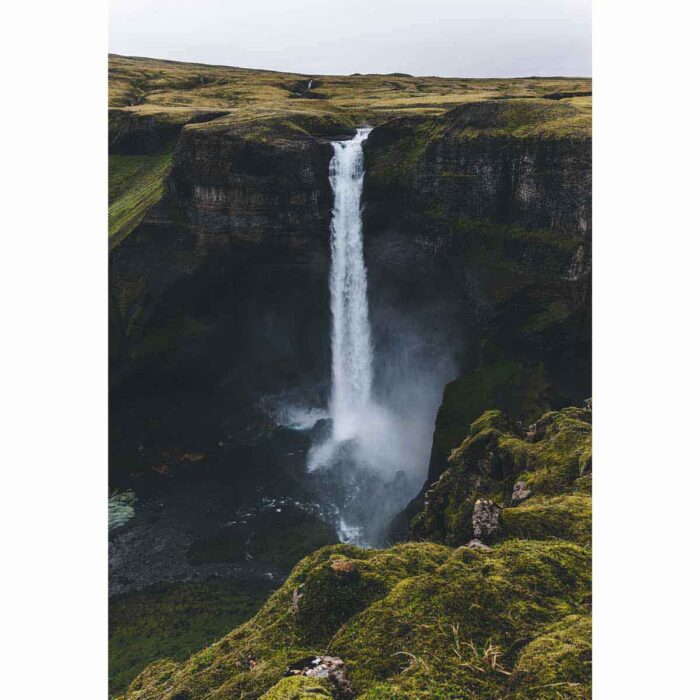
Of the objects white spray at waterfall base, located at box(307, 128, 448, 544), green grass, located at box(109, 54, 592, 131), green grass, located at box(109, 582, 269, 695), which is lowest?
green grass, located at box(109, 582, 269, 695)

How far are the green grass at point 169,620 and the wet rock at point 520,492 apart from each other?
489 inches

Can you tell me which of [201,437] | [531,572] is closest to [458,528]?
[531,572]

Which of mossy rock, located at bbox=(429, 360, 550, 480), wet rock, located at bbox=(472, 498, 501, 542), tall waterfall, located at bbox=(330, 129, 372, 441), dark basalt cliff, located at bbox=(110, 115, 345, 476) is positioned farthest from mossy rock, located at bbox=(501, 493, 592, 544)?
dark basalt cliff, located at bbox=(110, 115, 345, 476)

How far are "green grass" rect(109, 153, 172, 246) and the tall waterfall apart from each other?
10769 mm

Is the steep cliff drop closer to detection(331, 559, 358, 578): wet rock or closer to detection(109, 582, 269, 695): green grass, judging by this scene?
detection(109, 582, 269, 695): green grass

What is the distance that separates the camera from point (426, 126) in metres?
32.3

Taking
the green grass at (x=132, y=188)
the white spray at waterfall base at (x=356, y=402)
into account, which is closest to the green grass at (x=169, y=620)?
the white spray at waterfall base at (x=356, y=402)

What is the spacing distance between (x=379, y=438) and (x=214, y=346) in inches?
419

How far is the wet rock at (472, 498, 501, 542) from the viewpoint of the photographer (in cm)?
786

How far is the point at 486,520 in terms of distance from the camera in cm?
799

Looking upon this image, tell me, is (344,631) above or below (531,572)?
below

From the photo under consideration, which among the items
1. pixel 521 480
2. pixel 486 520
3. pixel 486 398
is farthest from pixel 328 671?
pixel 486 398

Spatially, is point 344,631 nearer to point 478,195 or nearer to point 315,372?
point 478,195

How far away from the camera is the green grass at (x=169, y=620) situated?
1830cm
